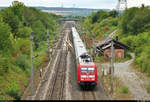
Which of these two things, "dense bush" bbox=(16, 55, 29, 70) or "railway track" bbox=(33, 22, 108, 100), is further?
"dense bush" bbox=(16, 55, 29, 70)

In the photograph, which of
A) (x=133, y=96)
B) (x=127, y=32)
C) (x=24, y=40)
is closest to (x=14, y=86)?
(x=133, y=96)

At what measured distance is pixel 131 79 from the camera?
32.0 metres

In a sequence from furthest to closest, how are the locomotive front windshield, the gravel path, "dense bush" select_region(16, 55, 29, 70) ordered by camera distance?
"dense bush" select_region(16, 55, 29, 70)
the gravel path
the locomotive front windshield

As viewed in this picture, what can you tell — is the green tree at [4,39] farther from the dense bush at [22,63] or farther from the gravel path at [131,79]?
the gravel path at [131,79]

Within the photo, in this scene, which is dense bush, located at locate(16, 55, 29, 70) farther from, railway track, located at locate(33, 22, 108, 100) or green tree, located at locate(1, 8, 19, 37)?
green tree, located at locate(1, 8, 19, 37)

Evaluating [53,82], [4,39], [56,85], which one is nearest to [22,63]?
[4,39]

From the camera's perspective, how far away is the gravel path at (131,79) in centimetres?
2562

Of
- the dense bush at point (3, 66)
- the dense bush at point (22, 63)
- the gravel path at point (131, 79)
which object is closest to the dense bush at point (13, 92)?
the dense bush at point (3, 66)

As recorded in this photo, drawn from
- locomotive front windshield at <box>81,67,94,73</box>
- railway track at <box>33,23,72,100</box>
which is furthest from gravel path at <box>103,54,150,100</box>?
railway track at <box>33,23,72,100</box>

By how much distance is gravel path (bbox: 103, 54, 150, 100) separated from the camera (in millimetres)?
25625

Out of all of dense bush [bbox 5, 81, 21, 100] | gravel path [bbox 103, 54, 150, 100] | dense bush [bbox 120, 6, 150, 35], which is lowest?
gravel path [bbox 103, 54, 150, 100]

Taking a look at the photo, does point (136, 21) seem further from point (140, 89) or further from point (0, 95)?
point (0, 95)

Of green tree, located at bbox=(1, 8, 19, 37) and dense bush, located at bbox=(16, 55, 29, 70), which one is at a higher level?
green tree, located at bbox=(1, 8, 19, 37)

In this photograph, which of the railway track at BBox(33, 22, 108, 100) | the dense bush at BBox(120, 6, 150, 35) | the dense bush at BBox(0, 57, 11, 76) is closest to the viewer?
the railway track at BBox(33, 22, 108, 100)
